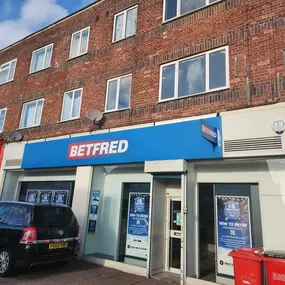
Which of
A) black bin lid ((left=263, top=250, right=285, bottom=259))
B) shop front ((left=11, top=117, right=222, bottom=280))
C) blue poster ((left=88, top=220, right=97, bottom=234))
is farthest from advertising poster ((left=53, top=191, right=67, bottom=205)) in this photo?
black bin lid ((left=263, top=250, right=285, bottom=259))

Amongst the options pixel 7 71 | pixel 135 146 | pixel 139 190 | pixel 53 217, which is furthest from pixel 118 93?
pixel 7 71

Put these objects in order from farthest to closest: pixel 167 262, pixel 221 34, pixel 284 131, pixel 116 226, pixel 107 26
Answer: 1. pixel 107 26
2. pixel 116 226
3. pixel 221 34
4. pixel 167 262
5. pixel 284 131

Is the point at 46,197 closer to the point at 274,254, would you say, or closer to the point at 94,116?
the point at 94,116

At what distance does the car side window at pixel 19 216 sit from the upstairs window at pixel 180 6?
7.56 m

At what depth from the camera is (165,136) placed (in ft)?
25.1

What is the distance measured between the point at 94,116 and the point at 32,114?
4.70 m

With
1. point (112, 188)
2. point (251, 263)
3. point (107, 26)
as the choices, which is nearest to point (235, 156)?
point (251, 263)

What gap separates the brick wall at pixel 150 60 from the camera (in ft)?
23.5

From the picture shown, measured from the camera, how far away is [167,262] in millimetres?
7449

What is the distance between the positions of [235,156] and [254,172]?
64 centimetres

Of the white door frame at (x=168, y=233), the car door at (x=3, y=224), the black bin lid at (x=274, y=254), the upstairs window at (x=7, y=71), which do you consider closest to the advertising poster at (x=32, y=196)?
the car door at (x=3, y=224)

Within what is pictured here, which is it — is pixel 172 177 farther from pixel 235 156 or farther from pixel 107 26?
pixel 107 26

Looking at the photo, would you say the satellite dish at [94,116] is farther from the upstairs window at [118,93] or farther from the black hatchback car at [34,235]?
the black hatchback car at [34,235]

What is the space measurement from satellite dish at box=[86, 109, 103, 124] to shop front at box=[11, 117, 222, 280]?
26.3 inches
